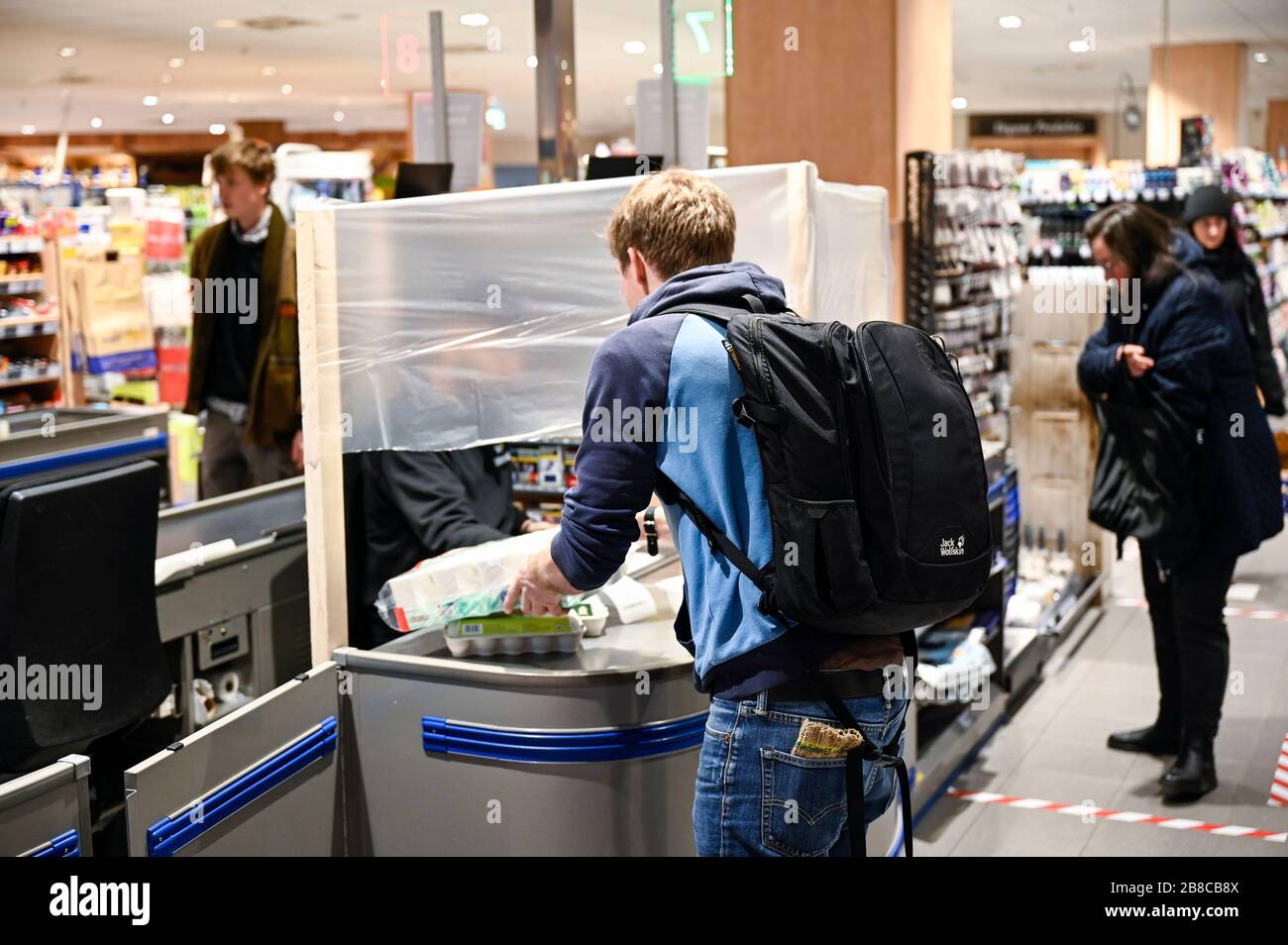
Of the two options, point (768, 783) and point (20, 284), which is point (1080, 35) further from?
point (768, 783)

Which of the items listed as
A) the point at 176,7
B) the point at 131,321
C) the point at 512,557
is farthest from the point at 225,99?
the point at 512,557

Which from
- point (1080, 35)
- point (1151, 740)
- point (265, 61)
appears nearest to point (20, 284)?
point (265, 61)

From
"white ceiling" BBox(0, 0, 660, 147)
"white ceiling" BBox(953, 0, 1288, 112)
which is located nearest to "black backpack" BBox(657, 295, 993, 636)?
"white ceiling" BBox(0, 0, 660, 147)

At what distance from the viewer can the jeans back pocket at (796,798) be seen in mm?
1981

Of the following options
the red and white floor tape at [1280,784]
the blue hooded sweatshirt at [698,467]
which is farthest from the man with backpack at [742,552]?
the red and white floor tape at [1280,784]

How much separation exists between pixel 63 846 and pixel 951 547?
62.6 inches

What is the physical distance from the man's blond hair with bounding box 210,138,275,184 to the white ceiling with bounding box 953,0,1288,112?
331 inches

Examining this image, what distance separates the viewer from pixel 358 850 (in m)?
2.89

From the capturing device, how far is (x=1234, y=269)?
611cm

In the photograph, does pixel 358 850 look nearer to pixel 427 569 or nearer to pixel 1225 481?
pixel 427 569

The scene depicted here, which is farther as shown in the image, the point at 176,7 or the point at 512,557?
the point at 176,7

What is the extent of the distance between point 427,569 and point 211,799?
66cm

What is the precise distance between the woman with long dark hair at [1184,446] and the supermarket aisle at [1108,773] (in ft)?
0.62

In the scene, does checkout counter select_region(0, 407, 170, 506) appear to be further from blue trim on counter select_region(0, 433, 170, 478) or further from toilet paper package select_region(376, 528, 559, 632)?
toilet paper package select_region(376, 528, 559, 632)
